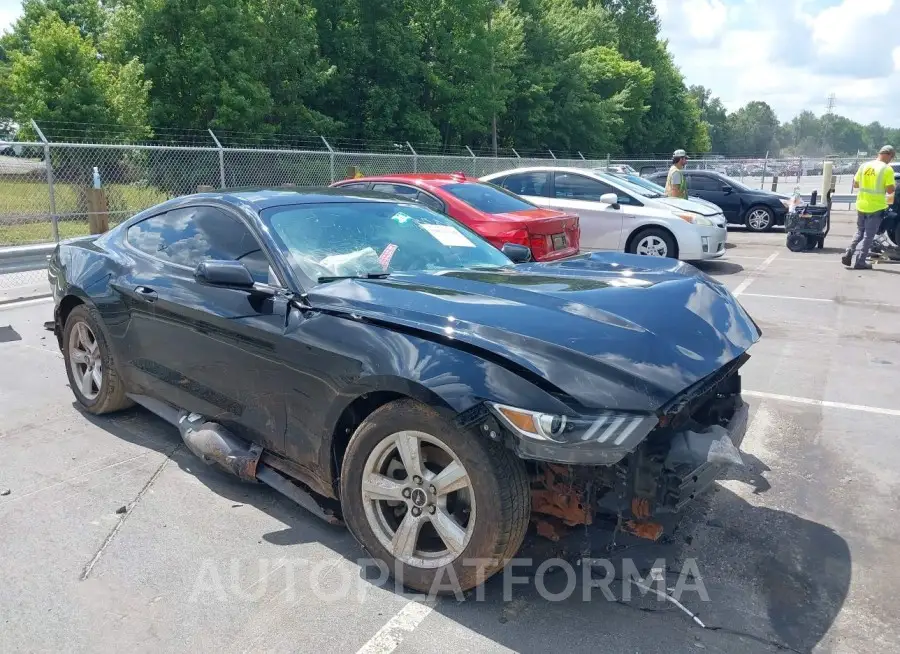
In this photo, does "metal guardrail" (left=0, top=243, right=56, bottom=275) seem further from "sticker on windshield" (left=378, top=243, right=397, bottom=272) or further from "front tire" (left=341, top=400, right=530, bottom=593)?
"front tire" (left=341, top=400, right=530, bottom=593)

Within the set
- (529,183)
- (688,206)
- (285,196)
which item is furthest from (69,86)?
(285,196)

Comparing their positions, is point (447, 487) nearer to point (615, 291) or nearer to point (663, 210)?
point (615, 291)

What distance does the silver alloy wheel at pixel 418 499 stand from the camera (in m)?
2.79

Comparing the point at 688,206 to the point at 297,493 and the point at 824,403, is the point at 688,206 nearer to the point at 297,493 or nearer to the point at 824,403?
the point at 824,403

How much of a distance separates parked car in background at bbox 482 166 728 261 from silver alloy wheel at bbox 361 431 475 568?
8820 mm

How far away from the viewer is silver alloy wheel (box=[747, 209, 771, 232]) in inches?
709

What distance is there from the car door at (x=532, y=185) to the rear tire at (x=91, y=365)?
830cm

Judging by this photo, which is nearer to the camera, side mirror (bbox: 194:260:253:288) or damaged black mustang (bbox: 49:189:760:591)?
damaged black mustang (bbox: 49:189:760:591)

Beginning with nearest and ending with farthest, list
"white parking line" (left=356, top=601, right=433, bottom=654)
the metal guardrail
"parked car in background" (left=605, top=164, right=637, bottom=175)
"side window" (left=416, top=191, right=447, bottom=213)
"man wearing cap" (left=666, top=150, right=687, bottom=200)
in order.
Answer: "white parking line" (left=356, top=601, right=433, bottom=654) → "side window" (left=416, top=191, right=447, bottom=213) → the metal guardrail → "man wearing cap" (left=666, top=150, right=687, bottom=200) → "parked car in background" (left=605, top=164, right=637, bottom=175)

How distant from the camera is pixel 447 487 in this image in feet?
9.12

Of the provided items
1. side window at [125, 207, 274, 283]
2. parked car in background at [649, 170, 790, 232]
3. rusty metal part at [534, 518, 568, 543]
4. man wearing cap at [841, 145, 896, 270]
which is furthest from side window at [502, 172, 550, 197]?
rusty metal part at [534, 518, 568, 543]

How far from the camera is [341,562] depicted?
317 cm

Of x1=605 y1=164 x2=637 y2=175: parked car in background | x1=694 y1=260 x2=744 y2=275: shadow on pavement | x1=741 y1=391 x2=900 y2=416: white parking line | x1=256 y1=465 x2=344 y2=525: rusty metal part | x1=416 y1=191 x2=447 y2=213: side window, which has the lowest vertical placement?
x1=694 y1=260 x2=744 y2=275: shadow on pavement

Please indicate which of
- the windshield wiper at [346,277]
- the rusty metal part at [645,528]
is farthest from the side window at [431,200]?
the rusty metal part at [645,528]
